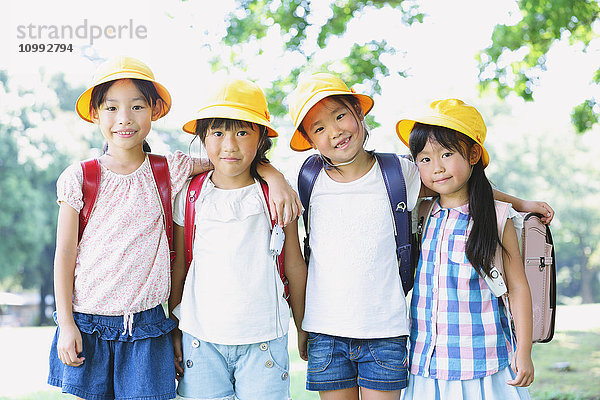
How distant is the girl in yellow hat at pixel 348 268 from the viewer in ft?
6.75

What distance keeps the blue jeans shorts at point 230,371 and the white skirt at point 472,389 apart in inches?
19.5

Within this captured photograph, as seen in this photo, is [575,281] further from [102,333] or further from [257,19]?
[102,333]

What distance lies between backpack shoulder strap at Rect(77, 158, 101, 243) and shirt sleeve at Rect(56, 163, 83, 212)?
0.02 m

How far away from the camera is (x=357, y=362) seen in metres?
2.12

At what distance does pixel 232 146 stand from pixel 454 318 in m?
0.97

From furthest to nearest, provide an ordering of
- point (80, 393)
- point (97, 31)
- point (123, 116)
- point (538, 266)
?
point (97, 31) → point (538, 266) → point (123, 116) → point (80, 393)

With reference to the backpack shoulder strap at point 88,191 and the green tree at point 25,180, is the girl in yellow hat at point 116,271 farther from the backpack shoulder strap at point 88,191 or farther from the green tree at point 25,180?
the green tree at point 25,180

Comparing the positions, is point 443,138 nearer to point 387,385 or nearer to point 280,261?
point 280,261

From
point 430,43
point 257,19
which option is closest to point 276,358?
point 257,19

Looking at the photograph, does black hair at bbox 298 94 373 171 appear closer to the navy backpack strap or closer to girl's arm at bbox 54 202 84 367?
the navy backpack strap

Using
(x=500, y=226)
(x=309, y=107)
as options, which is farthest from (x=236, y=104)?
(x=500, y=226)

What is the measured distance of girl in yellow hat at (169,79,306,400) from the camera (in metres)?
1.98

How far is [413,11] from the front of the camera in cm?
526

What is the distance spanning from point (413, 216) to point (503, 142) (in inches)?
723
